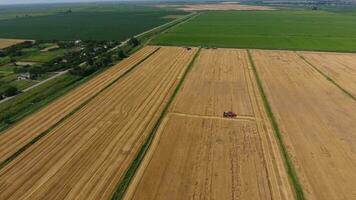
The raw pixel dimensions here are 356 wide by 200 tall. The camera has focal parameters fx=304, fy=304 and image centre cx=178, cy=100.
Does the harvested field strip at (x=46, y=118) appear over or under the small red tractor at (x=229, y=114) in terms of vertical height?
under

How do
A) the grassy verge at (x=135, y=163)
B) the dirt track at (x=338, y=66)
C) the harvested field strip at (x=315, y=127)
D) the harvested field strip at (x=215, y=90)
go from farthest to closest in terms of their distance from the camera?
the dirt track at (x=338, y=66), the harvested field strip at (x=215, y=90), the harvested field strip at (x=315, y=127), the grassy verge at (x=135, y=163)

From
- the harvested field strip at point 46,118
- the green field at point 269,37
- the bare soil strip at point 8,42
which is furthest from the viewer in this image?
the bare soil strip at point 8,42

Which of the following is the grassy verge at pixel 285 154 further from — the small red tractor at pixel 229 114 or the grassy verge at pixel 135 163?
the grassy verge at pixel 135 163

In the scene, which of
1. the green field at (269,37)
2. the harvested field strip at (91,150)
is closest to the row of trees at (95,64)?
the harvested field strip at (91,150)

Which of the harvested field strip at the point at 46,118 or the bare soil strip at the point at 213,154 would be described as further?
the harvested field strip at the point at 46,118

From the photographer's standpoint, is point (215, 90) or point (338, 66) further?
point (338, 66)

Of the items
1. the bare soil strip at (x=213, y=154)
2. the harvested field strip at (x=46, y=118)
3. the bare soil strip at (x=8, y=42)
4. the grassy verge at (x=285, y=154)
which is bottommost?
the bare soil strip at (x=8, y=42)

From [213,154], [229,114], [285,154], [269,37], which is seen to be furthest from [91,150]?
[269,37]

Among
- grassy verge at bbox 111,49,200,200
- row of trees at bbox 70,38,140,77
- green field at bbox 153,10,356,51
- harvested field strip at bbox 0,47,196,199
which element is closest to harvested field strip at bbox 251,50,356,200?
grassy verge at bbox 111,49,200,200

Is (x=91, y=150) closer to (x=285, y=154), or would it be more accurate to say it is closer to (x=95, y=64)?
(x=285, y=154)
